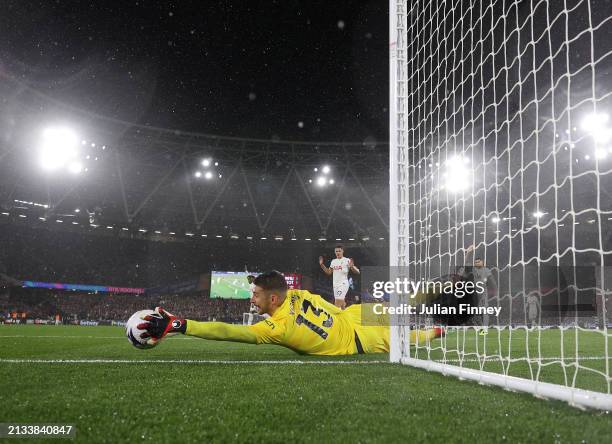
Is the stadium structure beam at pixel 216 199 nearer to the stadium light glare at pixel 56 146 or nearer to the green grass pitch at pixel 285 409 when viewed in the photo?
the stadium light glare at pixel 56 146

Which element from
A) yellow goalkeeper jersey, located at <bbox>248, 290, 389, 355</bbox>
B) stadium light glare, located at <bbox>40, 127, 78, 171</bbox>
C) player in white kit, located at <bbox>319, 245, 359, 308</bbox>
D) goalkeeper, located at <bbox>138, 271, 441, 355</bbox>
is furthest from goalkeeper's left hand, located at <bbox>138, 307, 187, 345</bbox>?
stadium light glare, located at <bbox>40, 127, 78, 171</bbox>

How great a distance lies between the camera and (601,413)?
2221 millimetres

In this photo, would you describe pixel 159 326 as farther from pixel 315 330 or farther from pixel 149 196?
pixel 149 196

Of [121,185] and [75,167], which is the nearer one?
[75,167]

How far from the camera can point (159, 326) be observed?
427cm

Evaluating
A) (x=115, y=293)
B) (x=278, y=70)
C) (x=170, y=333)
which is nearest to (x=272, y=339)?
(x=170, y=333)

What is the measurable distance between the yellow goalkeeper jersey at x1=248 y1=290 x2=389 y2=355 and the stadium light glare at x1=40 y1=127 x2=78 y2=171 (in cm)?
2554

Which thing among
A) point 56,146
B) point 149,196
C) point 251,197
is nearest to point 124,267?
point 149,196

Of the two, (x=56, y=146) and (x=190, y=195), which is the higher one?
(x=56, y=146)

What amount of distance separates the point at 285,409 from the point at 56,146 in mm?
28507

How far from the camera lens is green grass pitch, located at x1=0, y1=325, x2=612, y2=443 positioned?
183 centimetres

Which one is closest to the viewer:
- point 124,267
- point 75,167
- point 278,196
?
point 75,167

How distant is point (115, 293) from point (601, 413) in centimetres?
3538

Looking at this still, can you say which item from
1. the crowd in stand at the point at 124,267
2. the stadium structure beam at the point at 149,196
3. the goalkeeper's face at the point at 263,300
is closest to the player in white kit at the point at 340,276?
the goalkeeper's face at the point at 263,300
